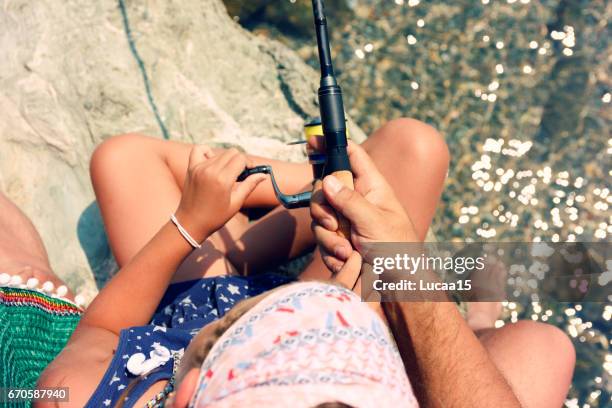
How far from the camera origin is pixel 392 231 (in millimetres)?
1396

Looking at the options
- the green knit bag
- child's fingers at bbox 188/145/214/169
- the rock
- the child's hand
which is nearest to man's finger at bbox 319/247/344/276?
the child's hand

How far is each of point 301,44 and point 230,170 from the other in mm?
1772

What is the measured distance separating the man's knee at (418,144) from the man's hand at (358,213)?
456 mm

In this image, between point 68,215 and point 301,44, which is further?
point 301,44

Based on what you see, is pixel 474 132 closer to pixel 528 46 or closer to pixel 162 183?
pixel 528 46

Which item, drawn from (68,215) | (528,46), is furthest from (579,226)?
(68,215)

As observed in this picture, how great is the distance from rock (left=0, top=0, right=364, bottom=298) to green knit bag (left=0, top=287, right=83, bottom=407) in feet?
1.78

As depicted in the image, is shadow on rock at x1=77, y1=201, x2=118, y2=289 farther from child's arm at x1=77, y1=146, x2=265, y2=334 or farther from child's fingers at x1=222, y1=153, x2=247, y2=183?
child's fingers at x1=222, y1=153, x2=247, y2=183

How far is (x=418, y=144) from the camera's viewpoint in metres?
1.90

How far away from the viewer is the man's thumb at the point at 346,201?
134 cm

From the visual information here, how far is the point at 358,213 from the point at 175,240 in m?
0.59

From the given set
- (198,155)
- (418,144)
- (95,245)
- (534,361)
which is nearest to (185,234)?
(198,155)

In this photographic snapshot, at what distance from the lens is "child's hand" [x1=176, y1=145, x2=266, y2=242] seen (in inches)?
62.9

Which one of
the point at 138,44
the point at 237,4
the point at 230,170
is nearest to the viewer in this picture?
the point at 230,170
